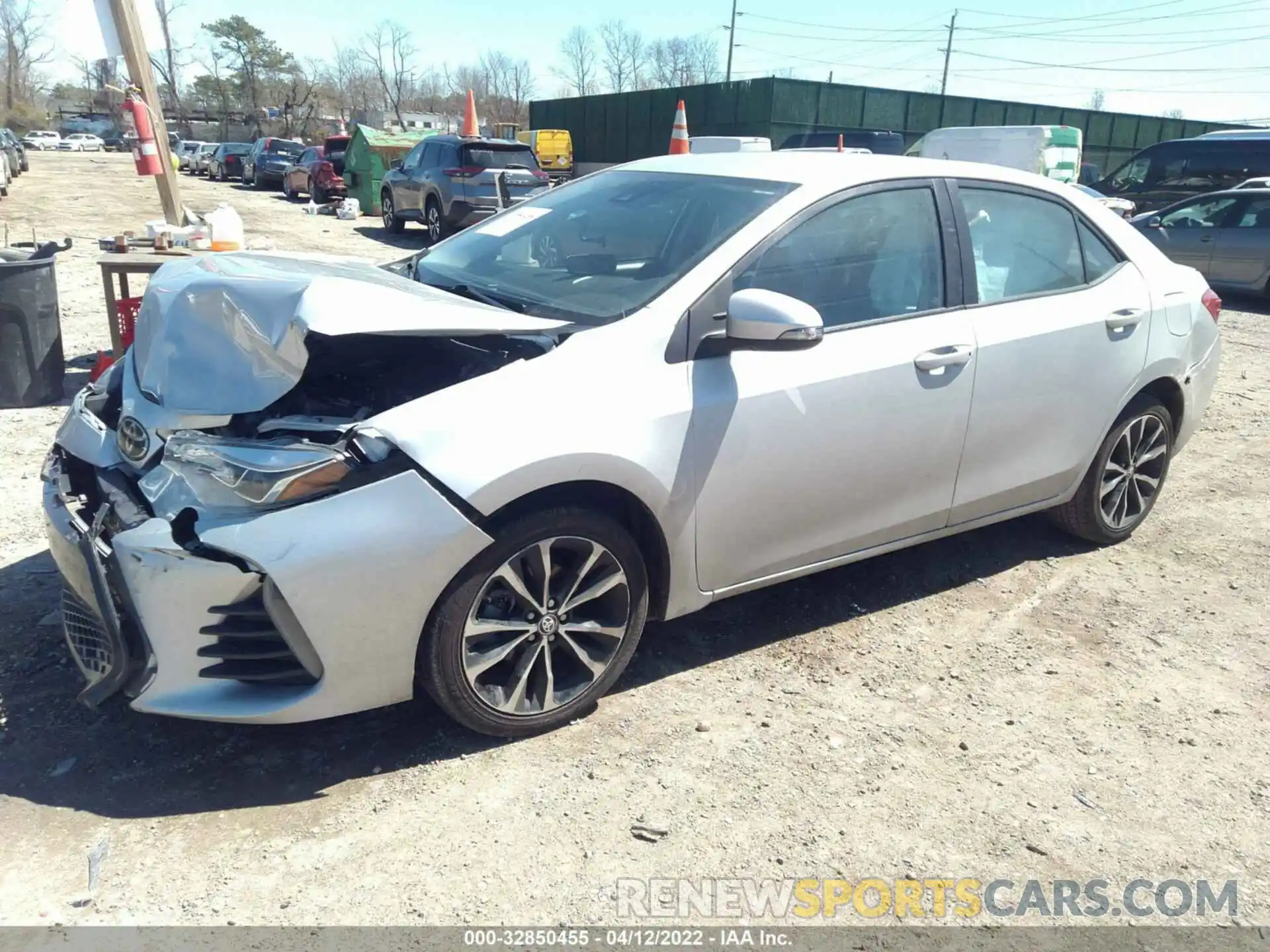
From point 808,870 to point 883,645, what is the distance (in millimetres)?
1340

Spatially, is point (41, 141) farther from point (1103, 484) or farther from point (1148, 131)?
point (1103, 484)

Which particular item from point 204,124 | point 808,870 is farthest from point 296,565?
point 204,124

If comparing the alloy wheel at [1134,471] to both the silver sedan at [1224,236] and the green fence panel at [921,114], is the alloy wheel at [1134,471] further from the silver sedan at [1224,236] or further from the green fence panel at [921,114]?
the green fence panel at [921,114]

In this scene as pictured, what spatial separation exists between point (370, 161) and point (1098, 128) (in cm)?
2778

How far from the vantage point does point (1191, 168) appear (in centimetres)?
1653

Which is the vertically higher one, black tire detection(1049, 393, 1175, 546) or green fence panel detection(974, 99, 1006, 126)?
green fence panel detection(974, 99, 1006, 126)

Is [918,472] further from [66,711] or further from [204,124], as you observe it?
[204,124]

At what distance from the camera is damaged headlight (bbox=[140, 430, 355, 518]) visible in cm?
250

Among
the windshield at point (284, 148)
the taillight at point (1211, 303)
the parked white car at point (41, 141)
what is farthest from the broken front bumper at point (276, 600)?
the parked white car at point (41, 141)

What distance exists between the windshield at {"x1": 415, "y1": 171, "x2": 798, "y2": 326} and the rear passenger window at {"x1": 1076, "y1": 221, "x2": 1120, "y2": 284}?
64.2 inches

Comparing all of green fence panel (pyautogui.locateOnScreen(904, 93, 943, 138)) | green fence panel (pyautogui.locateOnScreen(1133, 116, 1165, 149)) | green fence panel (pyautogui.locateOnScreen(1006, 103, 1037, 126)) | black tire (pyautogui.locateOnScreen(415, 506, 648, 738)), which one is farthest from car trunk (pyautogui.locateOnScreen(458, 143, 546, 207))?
green fence panel (pyautogui.locateOnScreen(1133, 116, 1165, 149))

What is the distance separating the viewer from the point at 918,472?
360 centimetres

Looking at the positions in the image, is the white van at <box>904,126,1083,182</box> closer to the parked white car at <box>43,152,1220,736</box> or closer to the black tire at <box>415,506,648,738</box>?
the parked white car at <box>43,152,1220,736</box>

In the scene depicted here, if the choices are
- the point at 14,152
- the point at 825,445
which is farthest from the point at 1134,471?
the point at 14,152
